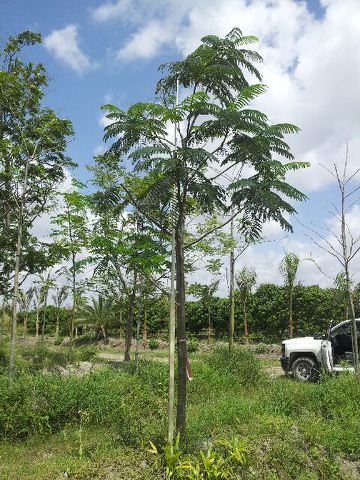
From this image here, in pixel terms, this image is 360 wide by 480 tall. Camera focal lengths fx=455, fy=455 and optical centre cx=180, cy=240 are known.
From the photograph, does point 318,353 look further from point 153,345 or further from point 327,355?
point 153,345

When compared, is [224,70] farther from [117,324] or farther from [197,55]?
[117,324]

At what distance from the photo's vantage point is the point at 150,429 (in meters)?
6.82

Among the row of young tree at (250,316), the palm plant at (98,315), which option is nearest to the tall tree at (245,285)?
the row of young tree at (250,316)

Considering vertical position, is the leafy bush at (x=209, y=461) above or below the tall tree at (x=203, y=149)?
below

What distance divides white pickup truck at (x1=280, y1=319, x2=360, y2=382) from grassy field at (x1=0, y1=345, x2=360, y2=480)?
139 inches

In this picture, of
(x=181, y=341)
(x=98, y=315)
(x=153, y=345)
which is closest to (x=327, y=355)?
(x=181, y=341)

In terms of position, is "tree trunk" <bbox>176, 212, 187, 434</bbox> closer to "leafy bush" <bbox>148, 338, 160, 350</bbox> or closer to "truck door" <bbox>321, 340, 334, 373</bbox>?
"truck door" <bbox>321, 340, 334, 373</bbox>

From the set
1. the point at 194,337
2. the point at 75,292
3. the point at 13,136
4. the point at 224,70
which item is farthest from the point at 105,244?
the point at 194,337

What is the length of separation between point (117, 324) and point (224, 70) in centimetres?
2736

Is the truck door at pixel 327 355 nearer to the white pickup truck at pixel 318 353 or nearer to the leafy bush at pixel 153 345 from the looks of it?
the white pickup truck at pixel 318 353

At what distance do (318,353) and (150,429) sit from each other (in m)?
8.01

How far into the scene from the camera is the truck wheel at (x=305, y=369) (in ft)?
44.2

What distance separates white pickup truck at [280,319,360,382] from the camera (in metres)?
13.1

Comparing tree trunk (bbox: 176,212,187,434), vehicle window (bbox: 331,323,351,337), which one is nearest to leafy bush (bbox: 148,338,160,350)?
vehicle window (bbox: 331,323,351,337)
